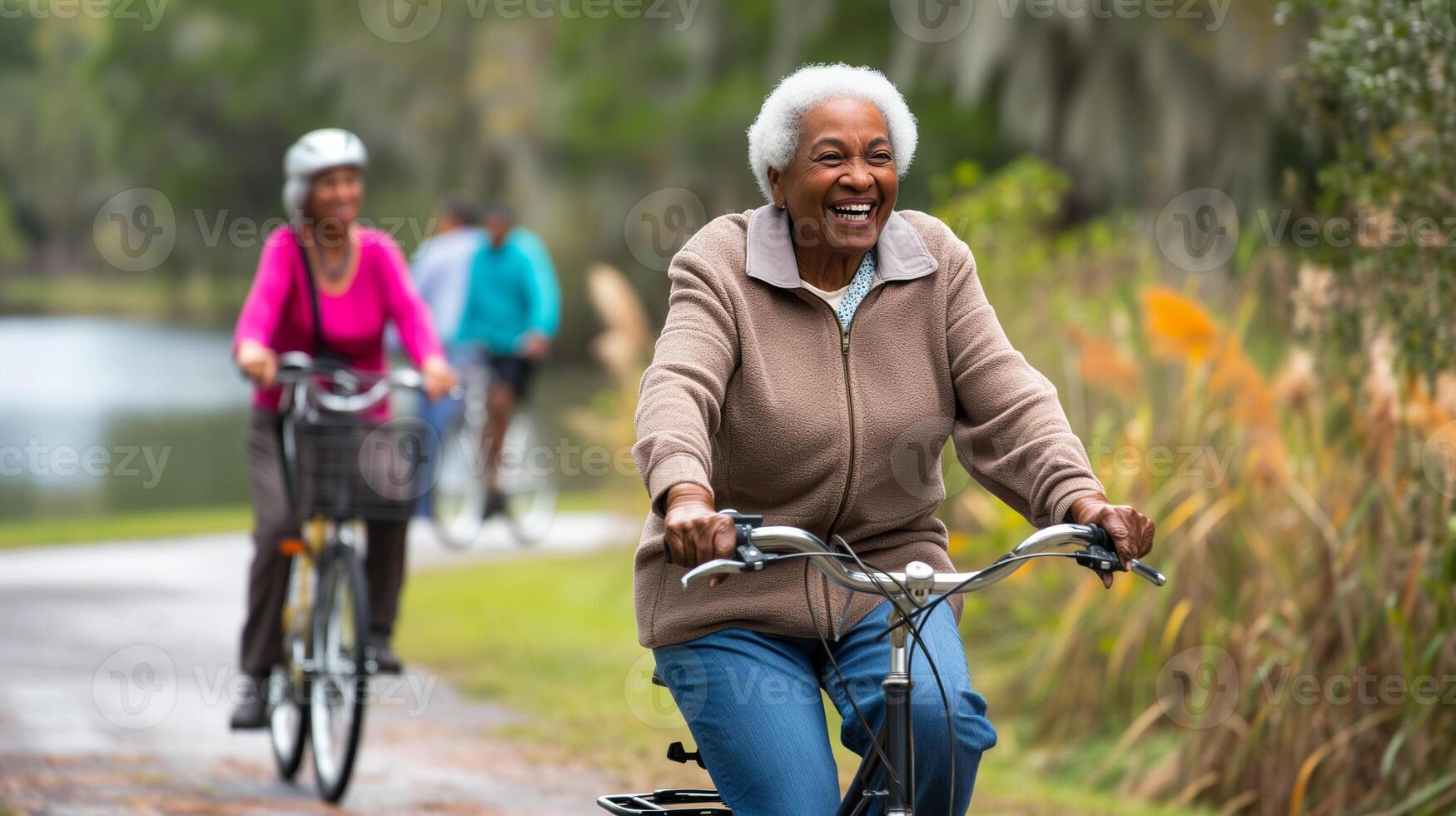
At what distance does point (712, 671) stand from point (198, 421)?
18.4m

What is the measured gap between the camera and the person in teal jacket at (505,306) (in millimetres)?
12094

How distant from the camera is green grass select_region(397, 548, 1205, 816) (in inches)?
254

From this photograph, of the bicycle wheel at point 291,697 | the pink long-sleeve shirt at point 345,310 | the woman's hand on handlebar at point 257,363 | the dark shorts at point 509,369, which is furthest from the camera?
the dark shorts at point 509,369

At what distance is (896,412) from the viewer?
3334 millimetres

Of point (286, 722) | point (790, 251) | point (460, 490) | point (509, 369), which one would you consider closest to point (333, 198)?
point (286, 722)

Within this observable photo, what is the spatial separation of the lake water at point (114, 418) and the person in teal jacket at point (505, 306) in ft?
19.0

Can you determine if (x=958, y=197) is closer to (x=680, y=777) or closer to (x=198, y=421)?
(x=680, y=777)

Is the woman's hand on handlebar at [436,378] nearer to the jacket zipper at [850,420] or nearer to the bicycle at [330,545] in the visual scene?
the bicycle at [330,545]

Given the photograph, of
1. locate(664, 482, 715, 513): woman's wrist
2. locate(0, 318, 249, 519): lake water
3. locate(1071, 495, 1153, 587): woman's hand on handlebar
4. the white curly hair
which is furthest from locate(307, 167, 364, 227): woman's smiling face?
locate(0, 318, 249, 519): lake water

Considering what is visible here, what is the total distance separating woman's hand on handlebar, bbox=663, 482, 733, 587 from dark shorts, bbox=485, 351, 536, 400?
942 cm

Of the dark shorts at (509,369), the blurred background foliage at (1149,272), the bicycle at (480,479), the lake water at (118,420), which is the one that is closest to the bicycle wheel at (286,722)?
the blurred background foliage at (1149,272)

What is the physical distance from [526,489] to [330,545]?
7178 millimetres

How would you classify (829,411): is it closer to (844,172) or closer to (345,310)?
(844,172)

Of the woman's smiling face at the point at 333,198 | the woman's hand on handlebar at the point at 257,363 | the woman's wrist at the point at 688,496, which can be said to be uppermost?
the woman's smiling face at the point at 333,198
